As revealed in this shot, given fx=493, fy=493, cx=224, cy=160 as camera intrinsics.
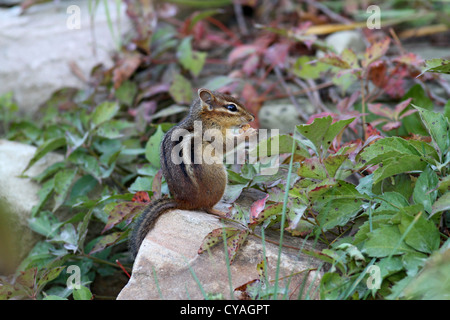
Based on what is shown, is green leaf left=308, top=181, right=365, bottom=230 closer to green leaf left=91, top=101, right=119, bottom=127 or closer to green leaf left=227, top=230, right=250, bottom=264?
green leaf left=227, top=230, right=250, bottom=264

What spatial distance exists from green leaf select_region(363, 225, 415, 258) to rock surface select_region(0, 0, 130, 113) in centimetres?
304

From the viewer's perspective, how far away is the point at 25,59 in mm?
4438

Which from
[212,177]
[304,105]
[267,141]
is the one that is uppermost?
[267,141]

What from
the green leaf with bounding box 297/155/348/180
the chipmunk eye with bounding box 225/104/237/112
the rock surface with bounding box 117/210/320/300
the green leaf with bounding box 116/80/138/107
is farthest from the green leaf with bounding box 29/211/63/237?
the green leaf with bounding box 297/155/348/180

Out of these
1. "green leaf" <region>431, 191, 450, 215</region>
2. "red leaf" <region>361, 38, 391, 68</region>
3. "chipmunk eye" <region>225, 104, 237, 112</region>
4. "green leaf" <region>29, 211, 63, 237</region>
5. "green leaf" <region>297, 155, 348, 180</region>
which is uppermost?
"red leaf" <region>361, 38, 391, 68</region>

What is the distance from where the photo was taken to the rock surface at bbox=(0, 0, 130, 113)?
4.29 metres

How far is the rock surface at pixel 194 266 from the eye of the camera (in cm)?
193

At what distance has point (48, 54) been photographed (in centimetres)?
445

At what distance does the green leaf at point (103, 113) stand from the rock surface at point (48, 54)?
3.16 ft

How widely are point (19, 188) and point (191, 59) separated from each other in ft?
5.47

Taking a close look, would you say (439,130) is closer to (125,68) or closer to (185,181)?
(185,181)

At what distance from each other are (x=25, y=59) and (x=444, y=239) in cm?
384
